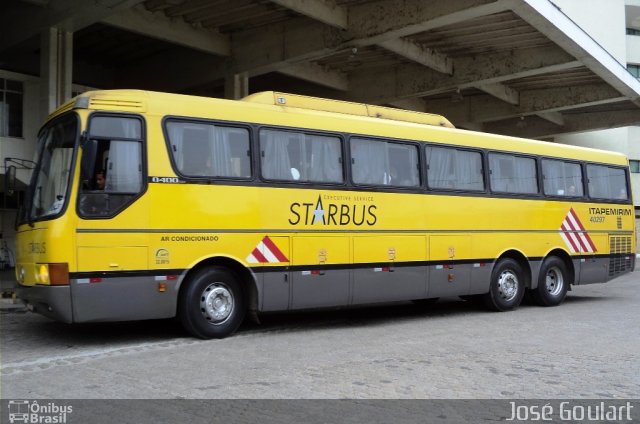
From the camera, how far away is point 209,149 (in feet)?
29.0

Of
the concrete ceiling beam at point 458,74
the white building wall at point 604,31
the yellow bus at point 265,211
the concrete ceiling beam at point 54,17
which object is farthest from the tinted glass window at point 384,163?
the white building wall at point 604,31

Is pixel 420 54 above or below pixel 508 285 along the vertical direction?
above

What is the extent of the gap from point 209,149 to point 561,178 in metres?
8.28

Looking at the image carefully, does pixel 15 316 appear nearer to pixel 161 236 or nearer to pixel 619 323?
pixel 161 236

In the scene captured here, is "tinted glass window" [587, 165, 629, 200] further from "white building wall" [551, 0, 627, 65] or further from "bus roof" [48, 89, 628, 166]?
"white building wall" [551, 0, 627, 65]

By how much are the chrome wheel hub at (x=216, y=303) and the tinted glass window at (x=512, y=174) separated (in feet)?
19.5

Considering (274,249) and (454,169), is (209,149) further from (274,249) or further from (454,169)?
(454,169)

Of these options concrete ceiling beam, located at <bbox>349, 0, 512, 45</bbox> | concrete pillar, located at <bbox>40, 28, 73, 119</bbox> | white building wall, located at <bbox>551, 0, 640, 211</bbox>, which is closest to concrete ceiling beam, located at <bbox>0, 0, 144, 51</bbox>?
concrete pillar, located at <bbox>40, 28, 73, 119</bbox>

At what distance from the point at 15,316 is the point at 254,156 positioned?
18.4 ft

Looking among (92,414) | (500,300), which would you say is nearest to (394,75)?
(500,300)

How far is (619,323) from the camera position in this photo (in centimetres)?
1089

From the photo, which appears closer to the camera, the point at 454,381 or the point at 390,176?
the point at 454,381

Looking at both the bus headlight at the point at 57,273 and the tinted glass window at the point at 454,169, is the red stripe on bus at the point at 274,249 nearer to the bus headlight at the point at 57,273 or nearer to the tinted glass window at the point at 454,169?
the bus headlight at the point at 57,273

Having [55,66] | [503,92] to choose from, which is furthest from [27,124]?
[503,92]
